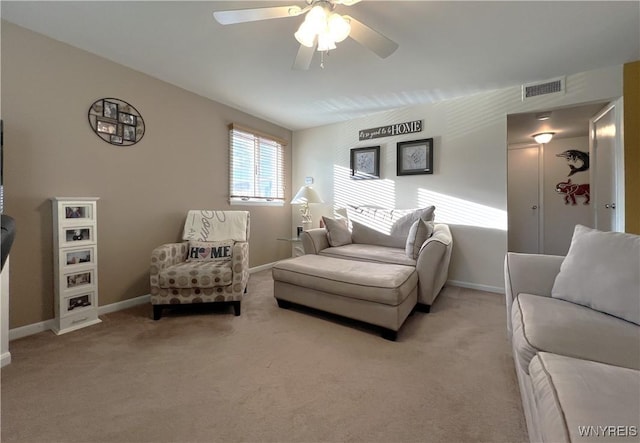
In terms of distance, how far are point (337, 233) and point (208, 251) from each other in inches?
57.3

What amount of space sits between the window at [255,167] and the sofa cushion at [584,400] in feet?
10.9

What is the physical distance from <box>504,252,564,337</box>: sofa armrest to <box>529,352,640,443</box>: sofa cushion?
30.4 inches

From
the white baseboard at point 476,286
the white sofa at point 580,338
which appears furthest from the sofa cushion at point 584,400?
the white baseboard at point 476,286

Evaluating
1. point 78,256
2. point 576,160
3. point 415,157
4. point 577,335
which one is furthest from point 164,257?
point 576,160

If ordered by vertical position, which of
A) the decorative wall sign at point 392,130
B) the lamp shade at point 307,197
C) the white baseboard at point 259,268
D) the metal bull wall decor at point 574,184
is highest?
the decorative wall sign at point 392,130

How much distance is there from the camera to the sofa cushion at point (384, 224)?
2953 millimetres

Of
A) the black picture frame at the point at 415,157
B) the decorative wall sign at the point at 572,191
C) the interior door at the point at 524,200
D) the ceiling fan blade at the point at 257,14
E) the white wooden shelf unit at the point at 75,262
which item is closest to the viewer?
the ceiling fan blade at the point at 257,14

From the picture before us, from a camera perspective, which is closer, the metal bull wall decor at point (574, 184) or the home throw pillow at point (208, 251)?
the home throw pillow at point (208, 251)

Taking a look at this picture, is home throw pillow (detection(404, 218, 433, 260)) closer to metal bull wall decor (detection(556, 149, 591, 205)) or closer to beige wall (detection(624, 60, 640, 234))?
beige wall (detection(624, 60, 640, 234))

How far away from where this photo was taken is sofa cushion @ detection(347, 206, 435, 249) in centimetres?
295

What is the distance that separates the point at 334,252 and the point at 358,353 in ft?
4.17

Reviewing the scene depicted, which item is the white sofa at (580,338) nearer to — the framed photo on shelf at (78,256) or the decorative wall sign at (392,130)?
the decorative wall sign at (392,130)

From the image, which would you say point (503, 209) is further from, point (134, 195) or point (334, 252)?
point (134, 195)

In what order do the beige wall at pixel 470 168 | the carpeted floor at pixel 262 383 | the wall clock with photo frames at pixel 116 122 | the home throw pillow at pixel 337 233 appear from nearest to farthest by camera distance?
the carpeted floor at pixel 262 383 → the wall clock with photo frames at pixel 116 122 → the beige wall at pixel 470 168 → the home throw pillow at pixel 337 233
